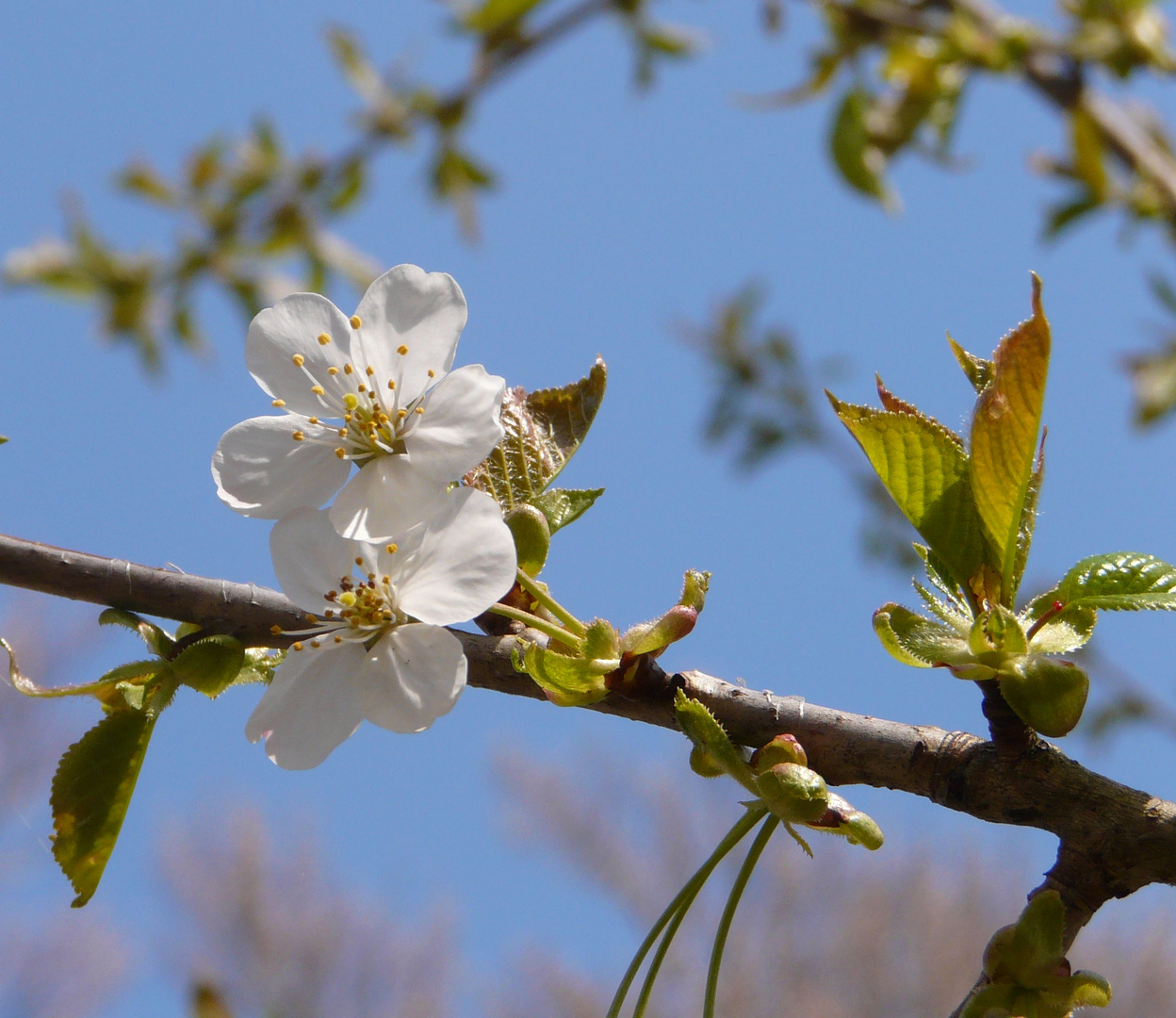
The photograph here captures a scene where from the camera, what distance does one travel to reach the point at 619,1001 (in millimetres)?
636

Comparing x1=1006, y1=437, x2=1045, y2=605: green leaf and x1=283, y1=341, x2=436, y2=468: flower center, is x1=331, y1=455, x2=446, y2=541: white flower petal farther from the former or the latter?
x1=1006, y1=437, x2=1045, y2=605: green leaf

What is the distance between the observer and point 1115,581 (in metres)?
0.58

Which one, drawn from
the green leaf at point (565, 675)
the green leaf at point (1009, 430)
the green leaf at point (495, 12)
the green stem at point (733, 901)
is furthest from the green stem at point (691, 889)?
the green leaf at point (495, 12)

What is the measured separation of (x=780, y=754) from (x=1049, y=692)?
152 mm

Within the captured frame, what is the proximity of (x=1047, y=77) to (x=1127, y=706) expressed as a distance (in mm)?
1450

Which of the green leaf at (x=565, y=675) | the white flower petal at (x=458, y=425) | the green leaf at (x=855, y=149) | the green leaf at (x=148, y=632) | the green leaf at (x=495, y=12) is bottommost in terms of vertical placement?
the green leaf at (x=148, y=632)

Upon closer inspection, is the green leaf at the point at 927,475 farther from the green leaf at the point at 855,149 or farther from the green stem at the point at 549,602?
the green leaf at the point at 855,149

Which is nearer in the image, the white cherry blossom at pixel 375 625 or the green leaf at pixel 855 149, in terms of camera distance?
the white cherry blossom at pixel 375 625

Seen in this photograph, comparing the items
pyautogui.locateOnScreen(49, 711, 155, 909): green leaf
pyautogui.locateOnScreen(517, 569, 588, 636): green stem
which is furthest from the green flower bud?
pyautogui.locateOnScreen(49, 711, 155, 909): green leaf

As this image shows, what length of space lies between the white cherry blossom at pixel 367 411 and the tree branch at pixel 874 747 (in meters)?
0.08

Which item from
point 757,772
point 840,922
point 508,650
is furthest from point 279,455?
point 840,922

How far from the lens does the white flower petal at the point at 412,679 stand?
0.60 metres

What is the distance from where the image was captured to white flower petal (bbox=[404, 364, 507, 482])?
0.65 metres

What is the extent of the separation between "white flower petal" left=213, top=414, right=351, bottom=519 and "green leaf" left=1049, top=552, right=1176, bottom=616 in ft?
1.53
